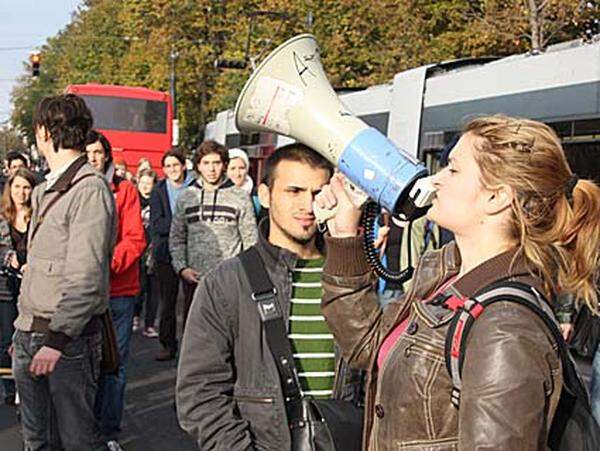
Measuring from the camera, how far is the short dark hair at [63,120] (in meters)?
4.00

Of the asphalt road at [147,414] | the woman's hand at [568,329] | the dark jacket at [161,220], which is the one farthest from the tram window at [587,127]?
the woman's hand at [568,329]

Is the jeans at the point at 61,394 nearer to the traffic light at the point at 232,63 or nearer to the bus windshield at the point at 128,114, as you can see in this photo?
the bus windshield at the point at 128,114

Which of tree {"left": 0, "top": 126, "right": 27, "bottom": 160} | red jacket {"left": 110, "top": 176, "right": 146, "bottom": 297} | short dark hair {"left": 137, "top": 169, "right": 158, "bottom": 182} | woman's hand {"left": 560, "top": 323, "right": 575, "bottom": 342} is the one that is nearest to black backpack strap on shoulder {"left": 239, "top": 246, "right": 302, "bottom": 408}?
woman's hand {"left": 560, "top": 323, "right": 575, "bottom": 342}

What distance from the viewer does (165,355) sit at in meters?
8.77

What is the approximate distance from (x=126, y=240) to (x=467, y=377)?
12.9ft

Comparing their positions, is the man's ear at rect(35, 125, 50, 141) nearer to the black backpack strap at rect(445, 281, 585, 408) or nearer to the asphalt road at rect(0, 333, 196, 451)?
the black backpack strap at rect(445, 281, 585, 408)

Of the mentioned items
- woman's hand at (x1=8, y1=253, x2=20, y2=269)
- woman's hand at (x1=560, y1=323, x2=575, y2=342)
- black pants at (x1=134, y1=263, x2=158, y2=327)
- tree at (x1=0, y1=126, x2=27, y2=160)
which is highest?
tree at (x1=0, y1=126, x2=27, y2=160)

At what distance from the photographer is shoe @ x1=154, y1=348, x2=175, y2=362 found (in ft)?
28.7

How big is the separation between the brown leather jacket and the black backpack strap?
18 millimetres

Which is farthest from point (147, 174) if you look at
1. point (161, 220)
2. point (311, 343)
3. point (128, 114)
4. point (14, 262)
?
→ point (128, 114)

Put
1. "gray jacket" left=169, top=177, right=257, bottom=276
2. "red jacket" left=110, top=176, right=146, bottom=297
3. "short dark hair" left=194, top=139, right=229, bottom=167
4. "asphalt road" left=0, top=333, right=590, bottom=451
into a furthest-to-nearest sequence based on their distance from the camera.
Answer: "short dark hair" left=194, top=139, right=229, bottom=167 < "gray jacket" left=169, top=177, right=257, bottom=276 < "asphalt road" left=0, top=333, right=590, bottom=451 < "red jacket" left=110, top=176, right=146, bottom=297

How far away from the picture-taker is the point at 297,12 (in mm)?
27141

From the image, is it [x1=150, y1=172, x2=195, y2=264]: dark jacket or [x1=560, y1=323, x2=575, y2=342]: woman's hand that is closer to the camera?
[x1=560, y1=323, x2=575, y2=342]: woman's hand

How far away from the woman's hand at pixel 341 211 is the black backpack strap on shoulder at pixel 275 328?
0.26 metres
